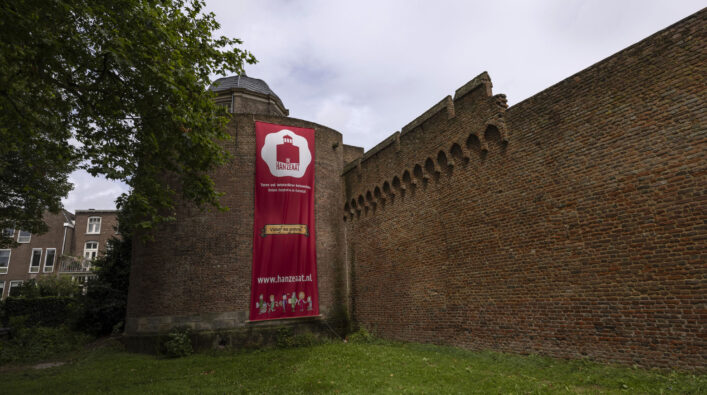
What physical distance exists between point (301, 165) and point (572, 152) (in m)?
11.3

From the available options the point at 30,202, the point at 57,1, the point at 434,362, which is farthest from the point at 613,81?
the point at 30,202

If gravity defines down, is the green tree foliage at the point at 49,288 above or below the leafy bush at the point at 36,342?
above

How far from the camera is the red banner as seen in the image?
15.0 meters

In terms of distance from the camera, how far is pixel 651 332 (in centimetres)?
669

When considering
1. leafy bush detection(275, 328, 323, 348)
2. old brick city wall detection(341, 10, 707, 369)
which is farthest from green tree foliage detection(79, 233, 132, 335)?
old brick city wall detection(341, 10, 707, 369)

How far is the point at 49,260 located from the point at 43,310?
21.2 metres

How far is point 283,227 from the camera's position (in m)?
15.7

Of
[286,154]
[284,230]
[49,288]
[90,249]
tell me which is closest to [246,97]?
[286,154]

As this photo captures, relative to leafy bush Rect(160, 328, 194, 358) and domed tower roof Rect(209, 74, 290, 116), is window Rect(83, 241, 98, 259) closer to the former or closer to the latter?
domed tower roof Rect(209, 74, 290, 116)

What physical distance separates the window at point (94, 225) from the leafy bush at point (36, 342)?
23903mm

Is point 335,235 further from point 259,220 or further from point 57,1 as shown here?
point 57,1

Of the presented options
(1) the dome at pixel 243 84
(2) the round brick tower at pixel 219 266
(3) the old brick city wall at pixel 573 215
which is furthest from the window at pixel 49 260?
(3) the old brick city wall at pixel 573 215

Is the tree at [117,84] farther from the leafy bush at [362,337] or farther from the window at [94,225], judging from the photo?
the window at [94,225]

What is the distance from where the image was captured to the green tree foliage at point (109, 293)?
20172mm
